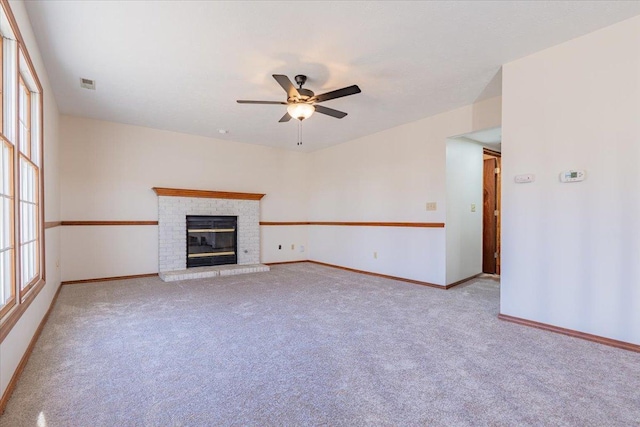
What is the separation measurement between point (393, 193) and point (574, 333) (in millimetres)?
2972

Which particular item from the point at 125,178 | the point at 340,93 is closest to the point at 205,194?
the point at 125,178

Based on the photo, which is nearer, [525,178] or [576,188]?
[576,188]

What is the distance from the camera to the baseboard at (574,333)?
7.76 ft

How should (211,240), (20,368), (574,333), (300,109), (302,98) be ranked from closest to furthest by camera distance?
(20,368)
(574,333)
(302,98)
(300,109)
(211,240)

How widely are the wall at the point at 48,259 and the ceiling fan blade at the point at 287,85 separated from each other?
1.77 metres

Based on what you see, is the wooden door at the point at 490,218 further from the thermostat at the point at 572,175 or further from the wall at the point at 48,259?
the wall at the point at 48,259

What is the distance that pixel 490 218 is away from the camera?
5562 mm

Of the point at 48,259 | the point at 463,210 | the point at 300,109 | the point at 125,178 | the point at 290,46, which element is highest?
the point at 290,46

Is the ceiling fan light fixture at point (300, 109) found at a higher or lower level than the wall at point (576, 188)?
higher

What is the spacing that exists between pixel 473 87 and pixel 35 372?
461 cm

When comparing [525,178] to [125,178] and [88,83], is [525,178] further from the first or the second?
[125,178]

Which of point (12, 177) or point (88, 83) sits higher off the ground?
point (88, 83)

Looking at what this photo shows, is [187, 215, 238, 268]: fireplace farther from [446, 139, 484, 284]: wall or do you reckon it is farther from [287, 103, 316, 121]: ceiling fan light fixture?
[446, 139, 484, 284]: wall

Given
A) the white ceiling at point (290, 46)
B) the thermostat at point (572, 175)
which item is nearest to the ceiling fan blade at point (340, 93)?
the white ceiling at point (290, 46)
